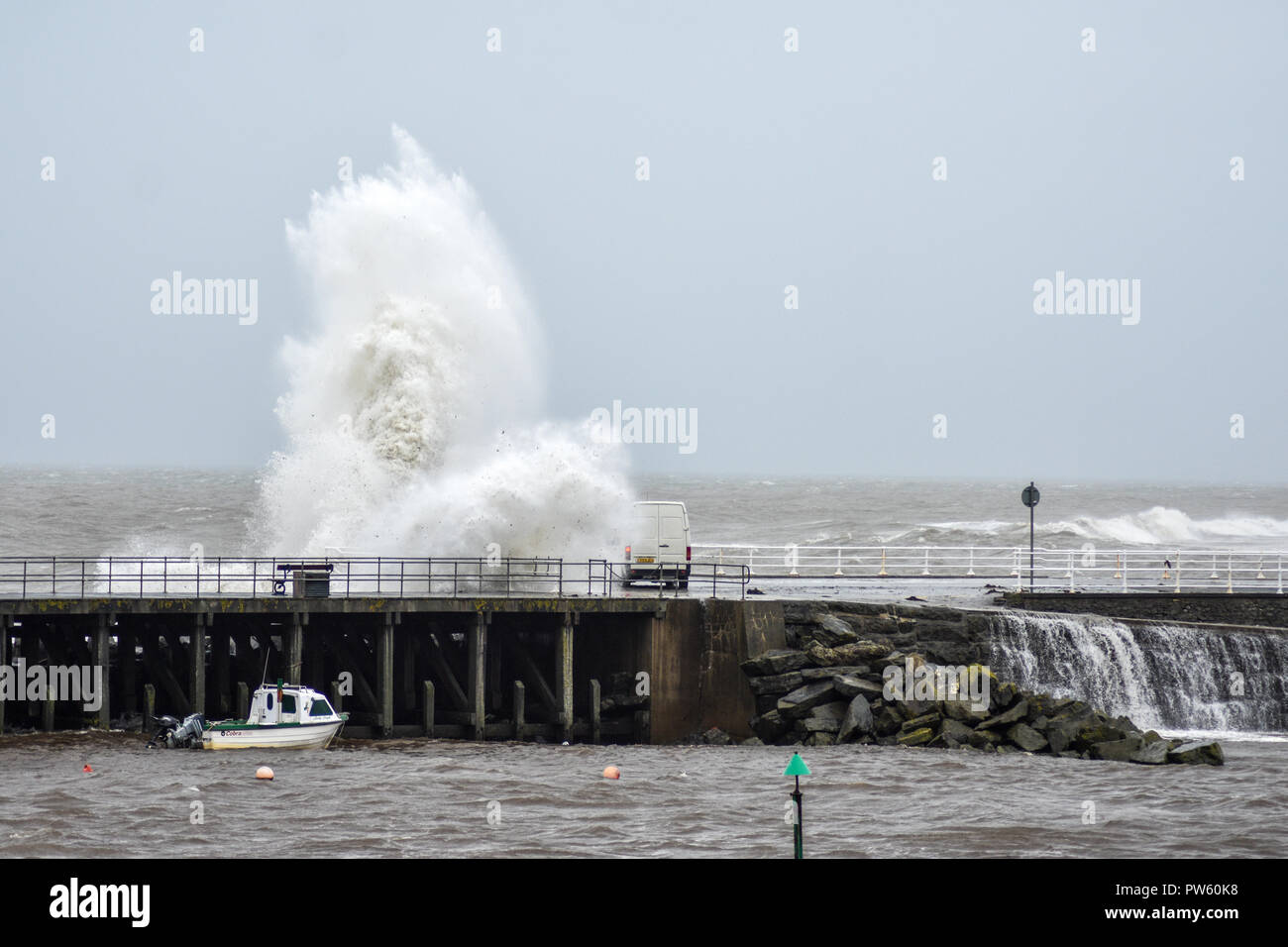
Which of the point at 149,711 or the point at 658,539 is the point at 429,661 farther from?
the point at 658,539

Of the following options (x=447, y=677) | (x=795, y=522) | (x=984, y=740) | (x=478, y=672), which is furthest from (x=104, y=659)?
(x=795, y=522)

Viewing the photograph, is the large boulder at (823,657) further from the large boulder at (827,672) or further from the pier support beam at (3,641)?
the pier support beam at (3,641)

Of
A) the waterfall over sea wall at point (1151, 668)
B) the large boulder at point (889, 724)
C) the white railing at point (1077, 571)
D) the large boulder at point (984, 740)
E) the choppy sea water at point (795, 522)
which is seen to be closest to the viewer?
the large boulder at point (984, 740)

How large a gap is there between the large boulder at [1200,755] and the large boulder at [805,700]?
5550 millimetres

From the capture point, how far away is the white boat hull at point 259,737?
24703 mm

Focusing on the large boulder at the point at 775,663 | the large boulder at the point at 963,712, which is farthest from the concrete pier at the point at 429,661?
the large boulder at the point at 963,712

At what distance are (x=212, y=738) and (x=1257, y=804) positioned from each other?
1575cm

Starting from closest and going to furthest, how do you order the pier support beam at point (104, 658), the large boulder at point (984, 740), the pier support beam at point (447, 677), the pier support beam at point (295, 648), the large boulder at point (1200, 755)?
1. the large boulder at point (1200, 755)
2. the large boulder at point (984, 740)
3. the pier support beam at point (104, 658)
4. the pier support beam at point (295, 648)
5. the pier support beam at point (447, 677)

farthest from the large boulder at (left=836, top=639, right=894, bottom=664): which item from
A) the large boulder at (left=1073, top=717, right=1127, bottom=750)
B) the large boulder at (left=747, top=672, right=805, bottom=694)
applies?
the large boulder at (left=1073, top=717, right=1127, bottom=750)

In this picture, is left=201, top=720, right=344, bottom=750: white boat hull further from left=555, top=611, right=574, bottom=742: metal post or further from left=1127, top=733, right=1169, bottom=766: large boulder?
left=1127, top=733, right=1169, bottom=766: large boulder

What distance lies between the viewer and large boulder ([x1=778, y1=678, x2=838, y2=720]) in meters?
26.2

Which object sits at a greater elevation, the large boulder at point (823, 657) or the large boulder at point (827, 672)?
the large boulder at point (823, 657)

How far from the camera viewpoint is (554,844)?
18.3m
